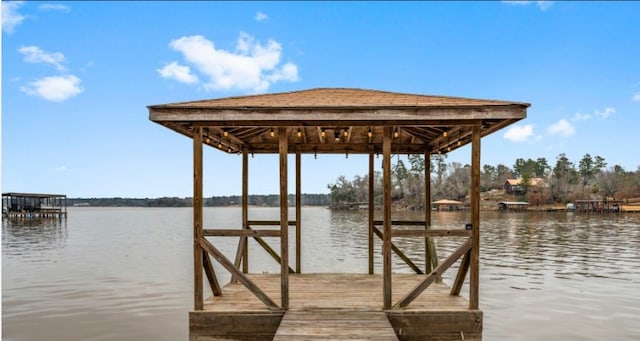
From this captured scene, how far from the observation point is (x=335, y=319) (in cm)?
717

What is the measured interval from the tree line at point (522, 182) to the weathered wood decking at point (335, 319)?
290 feet

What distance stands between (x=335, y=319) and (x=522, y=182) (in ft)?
373

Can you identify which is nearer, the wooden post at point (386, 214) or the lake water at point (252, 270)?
the wooden post at point (386, 214)

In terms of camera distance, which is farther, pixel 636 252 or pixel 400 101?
pixel 636 252

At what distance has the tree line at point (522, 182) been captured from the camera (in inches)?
4158

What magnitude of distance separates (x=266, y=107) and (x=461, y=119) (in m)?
2.97

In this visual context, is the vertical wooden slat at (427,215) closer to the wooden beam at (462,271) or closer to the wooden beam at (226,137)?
the wooden beam at (462,271)

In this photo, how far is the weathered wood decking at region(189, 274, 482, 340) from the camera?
6662 mm

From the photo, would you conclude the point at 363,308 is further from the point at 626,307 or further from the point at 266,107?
the point at 626,307

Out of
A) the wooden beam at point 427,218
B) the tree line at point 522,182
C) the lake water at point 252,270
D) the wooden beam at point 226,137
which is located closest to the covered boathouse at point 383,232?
the wooden beam at point 226,137

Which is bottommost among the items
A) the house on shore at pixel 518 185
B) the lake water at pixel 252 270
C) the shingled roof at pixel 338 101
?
the lake water at pixel 252 270

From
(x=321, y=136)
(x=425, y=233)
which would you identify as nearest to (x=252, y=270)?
(x=321, y=136)

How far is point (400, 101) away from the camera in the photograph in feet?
25.6

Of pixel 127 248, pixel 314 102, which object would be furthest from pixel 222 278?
pixel 127 248
